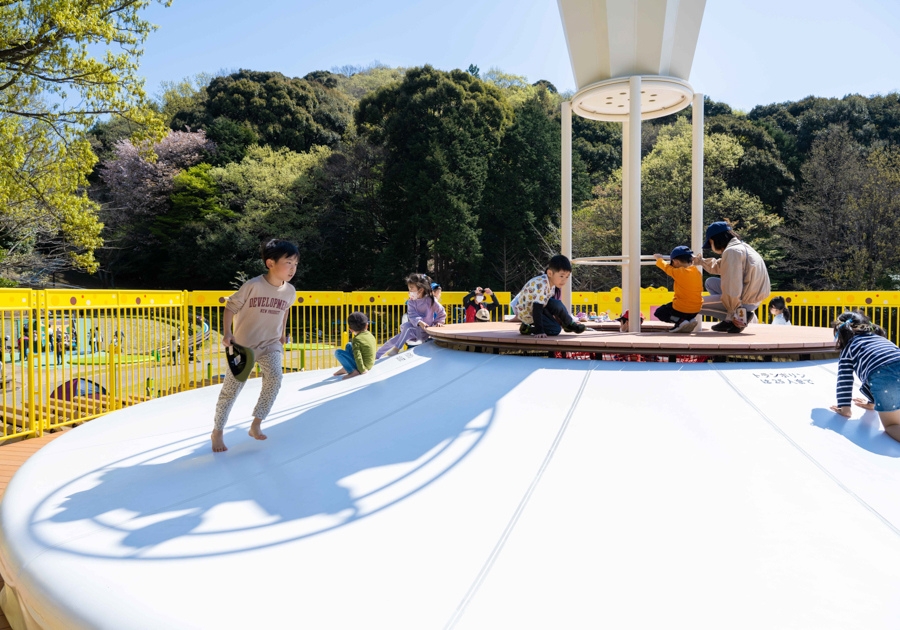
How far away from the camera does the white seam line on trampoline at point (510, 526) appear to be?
2217 mm

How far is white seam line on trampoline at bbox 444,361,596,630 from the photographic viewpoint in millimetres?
2217

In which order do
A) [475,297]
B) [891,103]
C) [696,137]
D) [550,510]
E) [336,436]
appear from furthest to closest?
[891,103] < [475,297] < [696,137] < [336,436] < [550,510]

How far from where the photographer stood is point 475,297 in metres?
11.3

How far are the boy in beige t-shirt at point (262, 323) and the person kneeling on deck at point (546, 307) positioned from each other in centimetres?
233

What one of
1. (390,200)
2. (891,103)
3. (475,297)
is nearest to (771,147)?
(891,103)

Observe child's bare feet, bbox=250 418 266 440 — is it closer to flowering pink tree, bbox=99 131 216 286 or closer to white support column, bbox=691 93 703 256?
white support column, bbox=691 93 703 256

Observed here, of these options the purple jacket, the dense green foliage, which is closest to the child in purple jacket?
the purple jacket

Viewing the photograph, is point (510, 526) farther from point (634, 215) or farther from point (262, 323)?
point (634, 215)

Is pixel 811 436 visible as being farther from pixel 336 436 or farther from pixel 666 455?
pixel 336 436

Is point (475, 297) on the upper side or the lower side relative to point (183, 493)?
upper

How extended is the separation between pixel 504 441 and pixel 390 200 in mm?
30766

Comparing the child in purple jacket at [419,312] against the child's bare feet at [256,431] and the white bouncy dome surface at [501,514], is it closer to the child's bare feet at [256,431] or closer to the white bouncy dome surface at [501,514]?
the white bouncy dome surface at [501,514]

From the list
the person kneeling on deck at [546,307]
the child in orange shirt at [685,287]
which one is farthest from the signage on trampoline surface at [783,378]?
the person kneeling on deck at [546,307]

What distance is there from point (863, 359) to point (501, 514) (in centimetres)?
277
